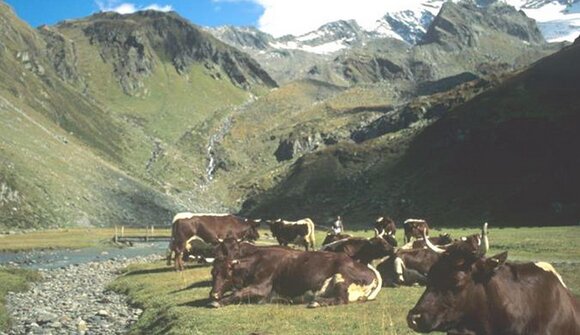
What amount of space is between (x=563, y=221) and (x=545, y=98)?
52025mm

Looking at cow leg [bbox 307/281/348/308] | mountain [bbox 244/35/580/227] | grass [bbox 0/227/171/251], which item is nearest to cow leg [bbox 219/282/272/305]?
cow leg [bbox 307/281/348/308]

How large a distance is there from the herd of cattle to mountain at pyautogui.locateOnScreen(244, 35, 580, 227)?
2722 inches

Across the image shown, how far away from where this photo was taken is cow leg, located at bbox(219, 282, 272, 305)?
20.2 m

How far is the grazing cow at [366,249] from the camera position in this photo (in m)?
24.0

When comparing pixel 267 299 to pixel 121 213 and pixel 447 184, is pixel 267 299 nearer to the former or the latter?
pixel 447 184

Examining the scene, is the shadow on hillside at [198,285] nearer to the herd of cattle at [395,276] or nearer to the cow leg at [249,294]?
the herd of cattle at [395,276]

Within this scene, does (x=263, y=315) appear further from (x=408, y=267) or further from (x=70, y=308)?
(x=70, y=308)

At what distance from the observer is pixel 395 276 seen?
2402cm

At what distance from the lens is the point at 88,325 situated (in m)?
22.1

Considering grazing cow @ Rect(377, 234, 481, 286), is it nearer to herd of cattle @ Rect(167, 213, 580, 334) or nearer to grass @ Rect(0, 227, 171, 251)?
herd of cattle @ Rect(167, 213, 580, 334)

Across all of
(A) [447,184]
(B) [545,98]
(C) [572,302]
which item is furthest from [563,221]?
(C) [572,302]

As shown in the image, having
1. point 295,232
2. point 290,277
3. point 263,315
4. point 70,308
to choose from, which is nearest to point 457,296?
point 263,315

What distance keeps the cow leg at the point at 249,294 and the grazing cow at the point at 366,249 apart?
488cm

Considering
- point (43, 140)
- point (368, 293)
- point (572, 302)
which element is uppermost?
point (43, 140)
